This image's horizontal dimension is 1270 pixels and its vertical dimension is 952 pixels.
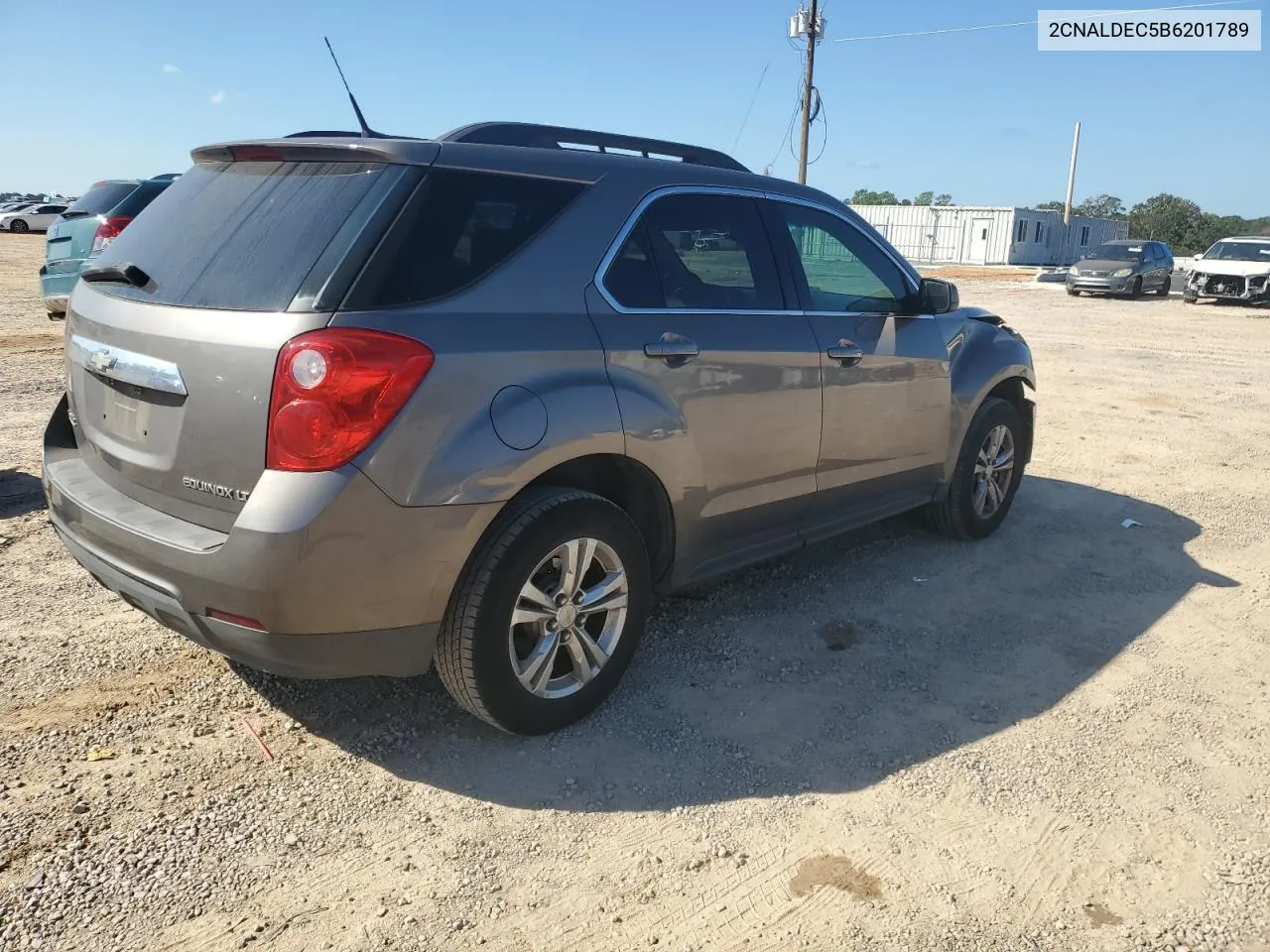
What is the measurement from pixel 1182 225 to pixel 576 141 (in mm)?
77302

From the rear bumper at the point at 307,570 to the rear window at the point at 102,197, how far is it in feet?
27.4

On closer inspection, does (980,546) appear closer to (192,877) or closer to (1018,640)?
(1018,640)

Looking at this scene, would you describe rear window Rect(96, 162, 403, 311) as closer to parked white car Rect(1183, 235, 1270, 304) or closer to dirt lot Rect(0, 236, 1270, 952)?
dirt lot Rect(0, 236, 1270, 952)

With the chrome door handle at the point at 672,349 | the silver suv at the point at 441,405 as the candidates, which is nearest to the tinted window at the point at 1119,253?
the silver suv at the point at 441,405

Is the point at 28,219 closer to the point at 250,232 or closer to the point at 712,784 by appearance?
the point at 250,232

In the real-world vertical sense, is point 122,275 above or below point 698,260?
below

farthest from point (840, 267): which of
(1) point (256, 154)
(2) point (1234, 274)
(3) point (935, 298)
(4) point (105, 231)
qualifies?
(2) point (1234, 274)

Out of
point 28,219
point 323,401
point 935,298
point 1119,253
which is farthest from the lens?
point 28,219

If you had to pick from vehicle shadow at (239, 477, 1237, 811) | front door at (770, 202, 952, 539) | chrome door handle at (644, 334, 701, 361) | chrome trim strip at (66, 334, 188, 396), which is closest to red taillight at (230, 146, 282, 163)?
chrome trim strip at (66, 334, 188, 396)

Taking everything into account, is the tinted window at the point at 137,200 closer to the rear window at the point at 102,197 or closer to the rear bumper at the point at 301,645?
the rear window at the point at 102,197

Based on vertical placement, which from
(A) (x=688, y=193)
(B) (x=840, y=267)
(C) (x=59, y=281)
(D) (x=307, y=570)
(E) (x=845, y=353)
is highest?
(A) (x=688, y=193)

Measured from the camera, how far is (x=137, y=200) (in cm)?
952

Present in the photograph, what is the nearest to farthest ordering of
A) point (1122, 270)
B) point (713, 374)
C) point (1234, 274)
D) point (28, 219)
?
1. point (713, 374)
2. point (1234, 274)
3. point (1122, 270)
4. point (28, 219)

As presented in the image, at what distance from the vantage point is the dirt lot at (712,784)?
95.1 inches
